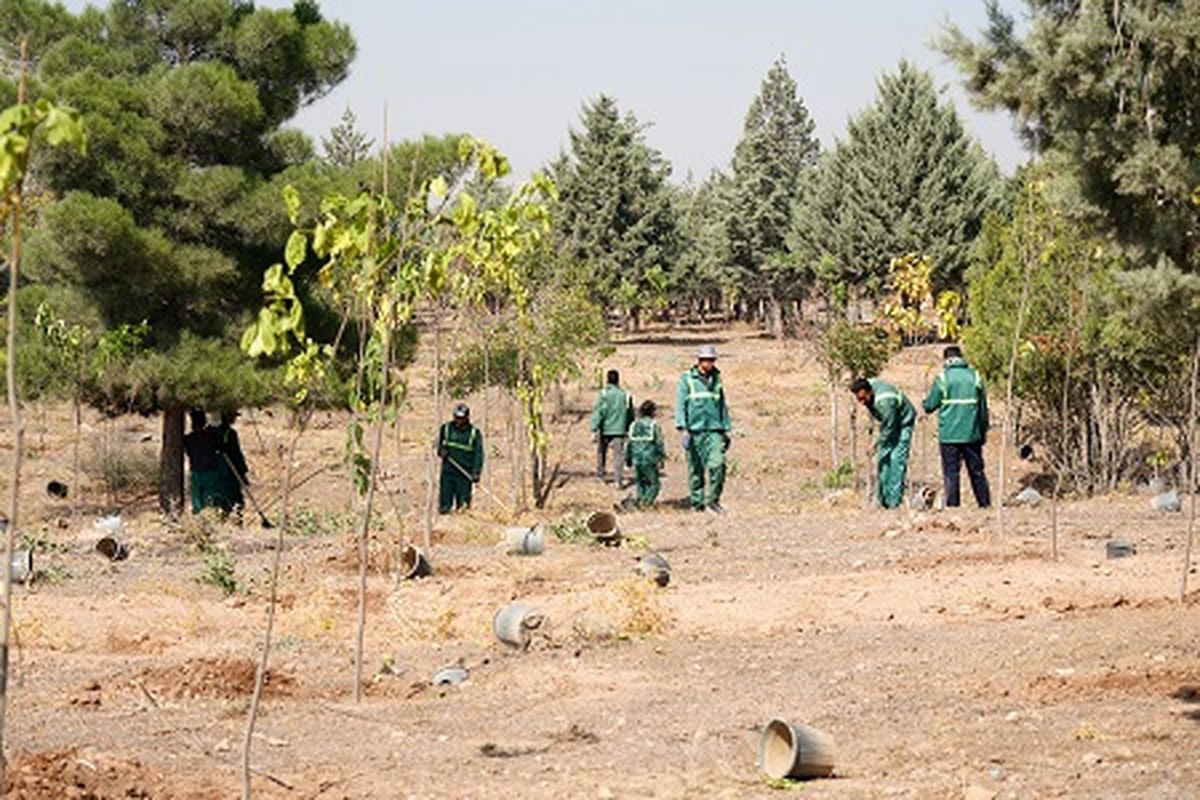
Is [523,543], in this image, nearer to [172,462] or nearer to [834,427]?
[172,462]

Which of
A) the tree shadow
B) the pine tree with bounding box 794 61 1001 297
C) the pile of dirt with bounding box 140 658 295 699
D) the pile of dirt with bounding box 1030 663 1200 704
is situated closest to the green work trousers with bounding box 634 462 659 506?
the pile of dirt with bounding box 140 658 295 699

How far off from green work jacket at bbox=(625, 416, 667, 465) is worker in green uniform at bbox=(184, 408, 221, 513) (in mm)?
4429

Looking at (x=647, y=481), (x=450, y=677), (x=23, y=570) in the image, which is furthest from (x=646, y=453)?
(x=450, y=677)

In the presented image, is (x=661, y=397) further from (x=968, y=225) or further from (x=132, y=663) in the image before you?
(x=132, y=663)

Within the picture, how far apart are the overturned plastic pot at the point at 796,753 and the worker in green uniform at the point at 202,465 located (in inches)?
470

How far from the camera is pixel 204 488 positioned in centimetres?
1805

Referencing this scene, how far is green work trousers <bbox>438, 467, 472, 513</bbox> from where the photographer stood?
728 inches

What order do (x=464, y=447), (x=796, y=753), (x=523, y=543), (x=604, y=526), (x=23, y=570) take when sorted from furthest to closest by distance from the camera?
(x=464, y=447) → (x=604, y=526) → (x=523, y=543) → (x=23, y=570) → (x=796, y=753)

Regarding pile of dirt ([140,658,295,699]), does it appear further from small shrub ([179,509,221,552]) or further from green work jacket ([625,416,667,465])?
green work jacket ([625,416,667,465])

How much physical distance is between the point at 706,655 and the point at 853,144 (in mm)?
40216

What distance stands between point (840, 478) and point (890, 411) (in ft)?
19.0

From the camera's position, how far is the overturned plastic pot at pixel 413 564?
39.6 ft

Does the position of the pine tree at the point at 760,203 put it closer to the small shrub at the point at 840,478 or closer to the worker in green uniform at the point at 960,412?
the small shrub at the point at 840,478

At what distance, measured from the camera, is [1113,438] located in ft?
62.3
